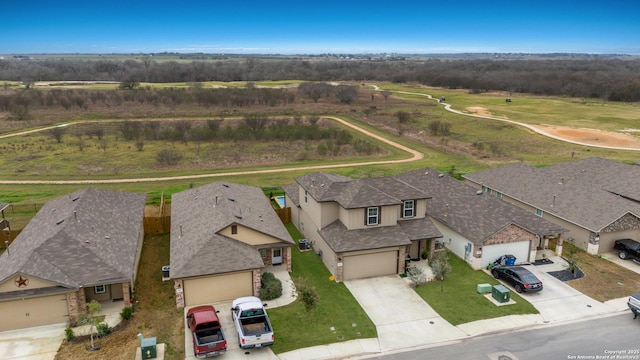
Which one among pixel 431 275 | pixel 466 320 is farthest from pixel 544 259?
pixel 466 320

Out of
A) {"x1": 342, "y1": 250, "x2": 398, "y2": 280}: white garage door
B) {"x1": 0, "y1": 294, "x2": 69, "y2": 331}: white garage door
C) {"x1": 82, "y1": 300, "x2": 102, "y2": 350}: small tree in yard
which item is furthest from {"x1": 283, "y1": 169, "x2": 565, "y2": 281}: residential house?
{"x1": 0, "y1": 294, "x2": 69, "y2": 331}: white garage door

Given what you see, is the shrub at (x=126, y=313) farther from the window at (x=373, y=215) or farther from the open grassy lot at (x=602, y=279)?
the open grassy lot at (x=602, y=279)

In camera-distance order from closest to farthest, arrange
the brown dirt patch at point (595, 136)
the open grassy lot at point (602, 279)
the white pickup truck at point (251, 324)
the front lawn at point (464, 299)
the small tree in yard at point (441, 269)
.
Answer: the white pickup truck at point (251, 324)
the front lawn at point (464, 299)
the open grassy lot at point (602, 279)
the small tree in yard at point (441, 269)
the brown dirt patch at point (595, 136)

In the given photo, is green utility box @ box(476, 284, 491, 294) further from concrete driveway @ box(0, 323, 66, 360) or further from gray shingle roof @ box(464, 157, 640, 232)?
concrete driveway @ box(0, 323, 66, 360)

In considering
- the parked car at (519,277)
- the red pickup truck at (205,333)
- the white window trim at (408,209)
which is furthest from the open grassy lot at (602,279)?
the red pickup truck at (205,333)

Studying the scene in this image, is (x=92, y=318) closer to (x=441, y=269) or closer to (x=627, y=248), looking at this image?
(x=441, y=269)

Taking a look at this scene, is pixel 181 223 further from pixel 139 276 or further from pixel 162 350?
pixel 162 350

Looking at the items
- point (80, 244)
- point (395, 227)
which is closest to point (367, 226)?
point (395, 227)
